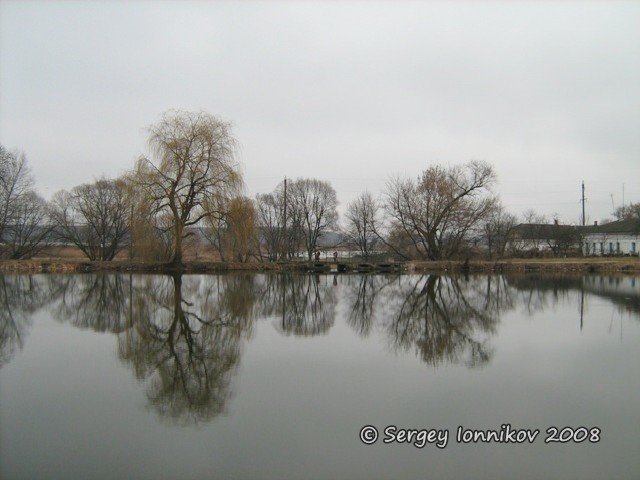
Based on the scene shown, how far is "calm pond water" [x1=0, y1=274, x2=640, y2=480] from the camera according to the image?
4.44 meters

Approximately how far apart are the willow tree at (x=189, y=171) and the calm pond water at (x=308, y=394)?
16.9m

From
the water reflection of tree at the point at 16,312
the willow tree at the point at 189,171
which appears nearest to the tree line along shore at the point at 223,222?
the willow tree at the point at 189,171

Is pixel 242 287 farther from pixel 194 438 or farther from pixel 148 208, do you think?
pixel 194 438

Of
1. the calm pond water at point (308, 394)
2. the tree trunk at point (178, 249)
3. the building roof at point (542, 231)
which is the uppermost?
the building roof at point (542, 231)

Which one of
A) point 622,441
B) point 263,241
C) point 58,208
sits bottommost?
point 622,441

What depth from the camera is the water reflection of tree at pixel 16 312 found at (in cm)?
926

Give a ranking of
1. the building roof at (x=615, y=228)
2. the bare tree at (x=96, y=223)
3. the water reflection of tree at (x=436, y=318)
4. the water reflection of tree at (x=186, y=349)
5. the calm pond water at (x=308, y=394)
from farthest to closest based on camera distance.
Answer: the building roof at (x=615, y=228)
the bare tree at (x=96, y=223)
the water reflection of tree at (x=436, y=318)
the water reflection of tree at (x=186, y=349)
the calm pond water at (x=308, y=394)

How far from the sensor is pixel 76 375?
7.19 metres

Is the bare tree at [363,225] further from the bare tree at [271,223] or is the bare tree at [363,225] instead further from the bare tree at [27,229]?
the bare tree at [27,229]

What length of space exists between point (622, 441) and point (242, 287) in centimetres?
1847

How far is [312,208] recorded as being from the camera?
53406 millimetres

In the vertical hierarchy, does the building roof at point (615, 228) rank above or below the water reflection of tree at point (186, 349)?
above

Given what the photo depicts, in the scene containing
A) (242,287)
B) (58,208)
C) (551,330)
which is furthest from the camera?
(58,208)

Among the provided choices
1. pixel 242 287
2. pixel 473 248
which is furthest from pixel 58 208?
pixel 473 248
